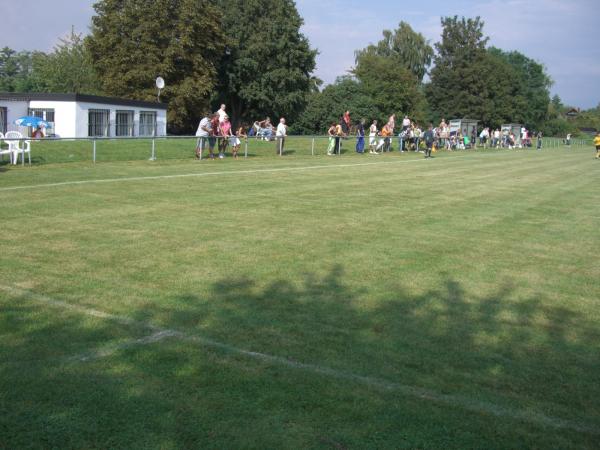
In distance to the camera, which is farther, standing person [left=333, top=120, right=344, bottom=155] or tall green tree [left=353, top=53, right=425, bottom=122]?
tall green tree [left=353, top=53, right=425, bottom=122]

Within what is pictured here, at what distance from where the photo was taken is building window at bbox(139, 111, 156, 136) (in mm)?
44412

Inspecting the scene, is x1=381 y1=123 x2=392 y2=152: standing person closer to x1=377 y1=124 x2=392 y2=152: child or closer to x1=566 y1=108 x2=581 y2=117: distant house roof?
x1=377 y1=124 x2=392 y2=152: child

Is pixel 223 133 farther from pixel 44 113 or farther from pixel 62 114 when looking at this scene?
pixel 44 113

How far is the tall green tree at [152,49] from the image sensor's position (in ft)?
179

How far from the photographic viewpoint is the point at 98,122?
133 ft

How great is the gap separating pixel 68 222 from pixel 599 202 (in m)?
12.5

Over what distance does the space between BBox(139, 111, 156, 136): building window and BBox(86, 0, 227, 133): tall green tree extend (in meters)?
9.61

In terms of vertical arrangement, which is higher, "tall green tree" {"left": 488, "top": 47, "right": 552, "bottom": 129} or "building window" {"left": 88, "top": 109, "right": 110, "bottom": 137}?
"tall green tree" {"left": 488, "top": 47, "right": 552, "bottom": 129}

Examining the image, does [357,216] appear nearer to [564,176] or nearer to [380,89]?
[564,176]

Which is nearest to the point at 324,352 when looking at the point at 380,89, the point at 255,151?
the point at 255,151

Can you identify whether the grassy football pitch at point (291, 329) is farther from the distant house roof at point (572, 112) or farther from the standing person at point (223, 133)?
the distant house roof at point (572, 112)

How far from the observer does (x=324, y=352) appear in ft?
16.4

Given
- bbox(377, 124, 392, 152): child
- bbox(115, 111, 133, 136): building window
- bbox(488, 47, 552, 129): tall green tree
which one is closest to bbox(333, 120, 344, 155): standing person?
bbox(377, 124, 392, 152): child

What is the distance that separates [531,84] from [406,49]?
35.7 meters
